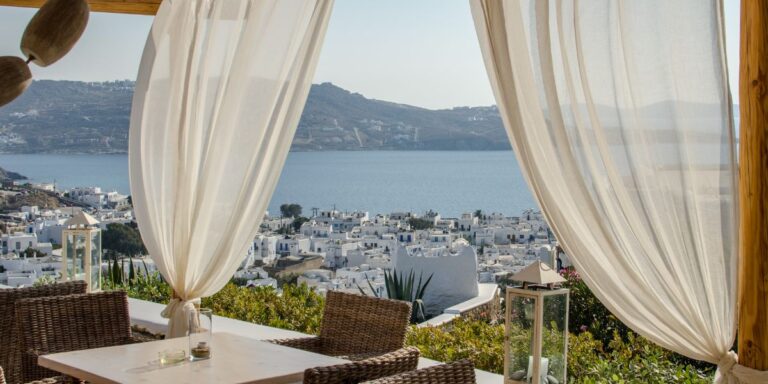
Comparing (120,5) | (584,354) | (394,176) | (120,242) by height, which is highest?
(120,5)

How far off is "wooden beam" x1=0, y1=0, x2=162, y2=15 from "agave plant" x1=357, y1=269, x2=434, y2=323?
2.28 metres

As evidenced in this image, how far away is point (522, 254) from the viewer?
534 centimetres

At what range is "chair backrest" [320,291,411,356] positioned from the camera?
12.1 feet

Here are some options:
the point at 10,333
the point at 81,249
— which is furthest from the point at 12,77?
the point at 81,249

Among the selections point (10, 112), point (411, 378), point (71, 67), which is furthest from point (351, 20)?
point (411, 378)

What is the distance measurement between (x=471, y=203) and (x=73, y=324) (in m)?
3.99

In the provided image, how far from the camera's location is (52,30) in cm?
51

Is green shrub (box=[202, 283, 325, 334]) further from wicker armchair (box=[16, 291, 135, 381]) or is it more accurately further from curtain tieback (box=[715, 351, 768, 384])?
curtain tieback (box=[715, 351, 768, 384])

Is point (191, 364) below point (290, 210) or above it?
below

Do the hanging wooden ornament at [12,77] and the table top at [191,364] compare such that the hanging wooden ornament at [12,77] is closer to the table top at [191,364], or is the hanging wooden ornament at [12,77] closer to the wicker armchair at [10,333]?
the table top at [191,364]

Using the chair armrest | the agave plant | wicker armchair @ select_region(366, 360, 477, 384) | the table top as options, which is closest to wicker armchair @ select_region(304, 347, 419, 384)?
wicker armchair @ select_region(366, 360, 477, 384)

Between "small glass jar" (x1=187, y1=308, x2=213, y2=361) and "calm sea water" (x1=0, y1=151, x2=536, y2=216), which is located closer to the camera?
"small glass jar" (x1=187, y1=308, x2=213, y2=361)

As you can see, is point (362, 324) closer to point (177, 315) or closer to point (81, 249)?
point (177, 315)

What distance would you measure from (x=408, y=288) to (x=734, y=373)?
315cm
